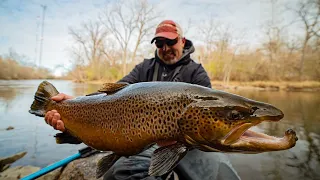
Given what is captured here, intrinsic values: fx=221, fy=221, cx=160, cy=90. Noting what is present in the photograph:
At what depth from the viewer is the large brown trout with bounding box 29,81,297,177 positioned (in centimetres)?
133

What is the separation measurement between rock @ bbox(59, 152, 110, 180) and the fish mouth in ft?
8.29

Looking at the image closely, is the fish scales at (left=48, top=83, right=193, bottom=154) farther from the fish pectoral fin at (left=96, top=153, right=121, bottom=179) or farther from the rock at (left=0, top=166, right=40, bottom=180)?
the rock at (left=0, top=166, right=40, bottom=180)

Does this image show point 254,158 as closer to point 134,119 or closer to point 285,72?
point 134,119

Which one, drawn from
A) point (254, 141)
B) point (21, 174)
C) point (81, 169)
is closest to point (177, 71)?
point (254, 141)

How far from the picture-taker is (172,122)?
4.82 feet

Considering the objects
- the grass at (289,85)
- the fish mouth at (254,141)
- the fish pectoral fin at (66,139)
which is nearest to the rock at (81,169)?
the fish pectoral fin at (66,139)

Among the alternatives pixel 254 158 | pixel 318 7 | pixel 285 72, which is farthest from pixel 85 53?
pixel 254 158

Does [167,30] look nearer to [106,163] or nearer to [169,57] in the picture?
[169,57]

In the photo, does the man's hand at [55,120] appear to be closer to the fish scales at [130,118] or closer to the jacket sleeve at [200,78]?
the fish scales at [130,118]

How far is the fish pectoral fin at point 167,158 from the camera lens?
138 centimetres

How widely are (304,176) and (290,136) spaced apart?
4.54m

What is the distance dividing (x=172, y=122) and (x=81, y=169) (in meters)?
2.61

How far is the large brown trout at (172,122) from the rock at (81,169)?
172 cm

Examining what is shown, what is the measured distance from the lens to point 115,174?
7.72 feet
